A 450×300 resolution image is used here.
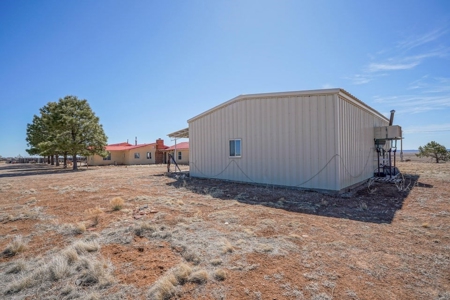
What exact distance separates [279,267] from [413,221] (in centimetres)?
419

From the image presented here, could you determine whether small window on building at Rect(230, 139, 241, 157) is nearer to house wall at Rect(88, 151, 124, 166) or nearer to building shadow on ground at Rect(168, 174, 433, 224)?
building shadow on ground at Rect(168, 174, 433, 224)

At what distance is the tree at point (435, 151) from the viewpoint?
26.1 meters

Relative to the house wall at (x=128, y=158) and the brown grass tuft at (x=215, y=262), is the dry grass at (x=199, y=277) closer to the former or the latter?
the brown grass tuft at (x=215, y=262)

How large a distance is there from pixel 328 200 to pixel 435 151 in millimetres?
26970

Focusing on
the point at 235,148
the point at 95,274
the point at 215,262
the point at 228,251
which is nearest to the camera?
the point at 95,274

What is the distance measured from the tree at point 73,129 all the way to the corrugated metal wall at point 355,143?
73.9 ft

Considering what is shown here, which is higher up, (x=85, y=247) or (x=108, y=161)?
(x=108, y=161)

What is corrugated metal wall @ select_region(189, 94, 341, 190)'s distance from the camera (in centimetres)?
887

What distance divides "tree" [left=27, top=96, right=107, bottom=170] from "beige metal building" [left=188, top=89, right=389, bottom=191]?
51.6ft

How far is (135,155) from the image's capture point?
3497 centimetres

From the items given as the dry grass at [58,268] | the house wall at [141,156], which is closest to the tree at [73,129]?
the house wall at [141,156]

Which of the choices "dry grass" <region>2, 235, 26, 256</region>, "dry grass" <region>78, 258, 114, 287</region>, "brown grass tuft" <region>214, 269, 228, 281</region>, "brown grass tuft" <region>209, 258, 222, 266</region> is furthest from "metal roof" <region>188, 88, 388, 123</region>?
"dry grass" <region>2, 235, 26, 256</region>

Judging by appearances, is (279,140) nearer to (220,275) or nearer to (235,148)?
(235,148)

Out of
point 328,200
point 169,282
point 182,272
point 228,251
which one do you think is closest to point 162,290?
point 169,282
